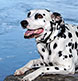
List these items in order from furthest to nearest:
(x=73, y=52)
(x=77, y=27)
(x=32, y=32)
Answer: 1. (x=77, y=27)
2. (x=73, y=52)
3. (x=32, y=32)

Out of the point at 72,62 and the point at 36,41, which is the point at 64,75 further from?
the point at 36,41

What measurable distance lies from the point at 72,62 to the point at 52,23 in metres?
1.18

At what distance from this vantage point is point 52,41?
377 inches

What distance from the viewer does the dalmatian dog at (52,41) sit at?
9.19 m

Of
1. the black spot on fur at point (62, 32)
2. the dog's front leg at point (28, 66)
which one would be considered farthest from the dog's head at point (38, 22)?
the dog's front leg at point (28, 66)

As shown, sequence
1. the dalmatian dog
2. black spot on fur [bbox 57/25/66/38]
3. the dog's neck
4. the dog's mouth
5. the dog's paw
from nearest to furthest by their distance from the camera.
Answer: the dog's mouth < the dalmatian dog < the dog's neck < black spot on fur [bbox 57/25/66/38] < the dog's paw

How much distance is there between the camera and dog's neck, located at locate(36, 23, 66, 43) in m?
9.34

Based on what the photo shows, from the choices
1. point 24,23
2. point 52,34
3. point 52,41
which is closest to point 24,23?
point 24,23

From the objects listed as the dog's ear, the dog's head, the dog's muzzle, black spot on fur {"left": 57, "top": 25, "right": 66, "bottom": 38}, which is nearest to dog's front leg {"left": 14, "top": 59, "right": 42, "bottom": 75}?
black spot on fur {"left": 57, "top": 25, "right": 66, "bottom": 38}

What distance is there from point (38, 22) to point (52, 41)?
73cm

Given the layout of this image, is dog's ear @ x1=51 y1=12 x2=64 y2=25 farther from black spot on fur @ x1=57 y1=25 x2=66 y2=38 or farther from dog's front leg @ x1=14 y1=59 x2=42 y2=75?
dog's front leg @ x1=14 y1=59 x2=42 y2=75

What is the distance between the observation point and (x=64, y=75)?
9.68 metres

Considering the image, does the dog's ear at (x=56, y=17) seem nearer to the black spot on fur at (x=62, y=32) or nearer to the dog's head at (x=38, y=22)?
the dog's head at (x=38, y=22)

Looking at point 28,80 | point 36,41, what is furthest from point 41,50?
point 28,80
